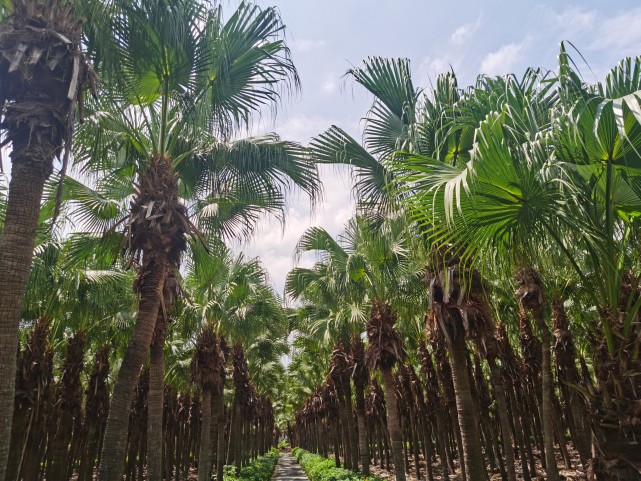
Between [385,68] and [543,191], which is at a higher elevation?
[385,68]

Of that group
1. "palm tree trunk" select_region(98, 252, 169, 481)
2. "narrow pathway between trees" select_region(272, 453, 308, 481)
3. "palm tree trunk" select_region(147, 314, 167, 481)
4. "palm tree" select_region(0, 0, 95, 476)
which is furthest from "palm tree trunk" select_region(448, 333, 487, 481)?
"narrow pathway between trees" select_region(272, 453, 308, 481)

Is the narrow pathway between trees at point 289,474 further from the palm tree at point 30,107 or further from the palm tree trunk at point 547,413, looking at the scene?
the palm tree at point 30,107

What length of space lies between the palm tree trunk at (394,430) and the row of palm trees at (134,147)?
254 inches

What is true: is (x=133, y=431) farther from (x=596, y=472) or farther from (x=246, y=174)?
(x=596, y=472)

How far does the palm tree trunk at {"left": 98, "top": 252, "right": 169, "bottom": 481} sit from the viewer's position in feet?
18.0

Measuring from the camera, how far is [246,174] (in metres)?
8.09

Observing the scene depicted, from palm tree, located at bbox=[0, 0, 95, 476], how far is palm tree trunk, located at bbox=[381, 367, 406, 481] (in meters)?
10.7

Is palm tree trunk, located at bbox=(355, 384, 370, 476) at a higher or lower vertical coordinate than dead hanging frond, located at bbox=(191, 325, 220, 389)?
lower

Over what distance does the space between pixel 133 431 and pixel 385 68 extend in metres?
20.5

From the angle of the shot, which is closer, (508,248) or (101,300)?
(508,248)

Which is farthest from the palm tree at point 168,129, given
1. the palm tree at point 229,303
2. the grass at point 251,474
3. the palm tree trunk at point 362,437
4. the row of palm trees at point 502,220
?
the palm tree trunk at point 362,437

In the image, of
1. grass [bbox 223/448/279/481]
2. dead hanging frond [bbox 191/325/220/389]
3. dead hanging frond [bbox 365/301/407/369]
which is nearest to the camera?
dead hanging frond [bbox 365/301/407/369]

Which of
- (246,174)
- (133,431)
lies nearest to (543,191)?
(246,174)

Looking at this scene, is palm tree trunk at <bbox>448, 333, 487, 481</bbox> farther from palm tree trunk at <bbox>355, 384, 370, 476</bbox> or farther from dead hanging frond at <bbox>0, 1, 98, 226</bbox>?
palm tree trunk at <bbox>355, 384, 370, 476</bbox>
